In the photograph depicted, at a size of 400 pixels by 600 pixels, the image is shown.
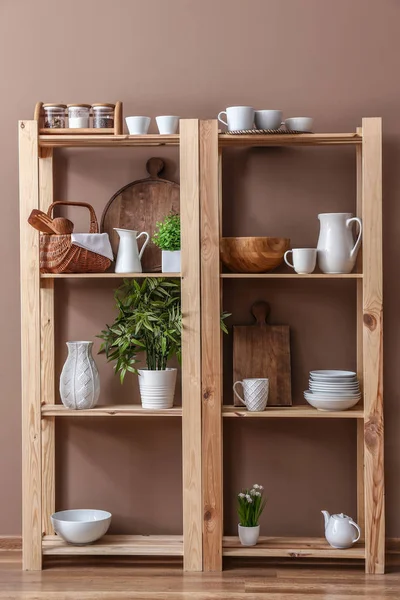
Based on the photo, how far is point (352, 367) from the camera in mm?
3355

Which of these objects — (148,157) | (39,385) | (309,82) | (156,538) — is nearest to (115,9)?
(148,157)

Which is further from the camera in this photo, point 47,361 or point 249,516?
point 47,361

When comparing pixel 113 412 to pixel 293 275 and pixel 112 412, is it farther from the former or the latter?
pixel 293 275

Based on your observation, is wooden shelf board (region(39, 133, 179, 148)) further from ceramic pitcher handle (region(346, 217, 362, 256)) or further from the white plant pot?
the white plant pot

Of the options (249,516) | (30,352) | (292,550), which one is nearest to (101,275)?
(30,352)

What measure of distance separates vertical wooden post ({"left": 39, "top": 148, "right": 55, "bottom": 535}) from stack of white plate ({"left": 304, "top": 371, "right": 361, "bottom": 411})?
107 cm

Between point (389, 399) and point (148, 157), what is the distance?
141 cm

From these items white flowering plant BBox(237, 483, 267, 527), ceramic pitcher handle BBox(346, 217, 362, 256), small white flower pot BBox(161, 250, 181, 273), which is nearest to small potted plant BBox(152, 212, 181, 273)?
small white flower pot BBox(161, 250, 181, 273)

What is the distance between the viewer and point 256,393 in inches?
122

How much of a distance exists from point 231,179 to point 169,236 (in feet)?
1.34

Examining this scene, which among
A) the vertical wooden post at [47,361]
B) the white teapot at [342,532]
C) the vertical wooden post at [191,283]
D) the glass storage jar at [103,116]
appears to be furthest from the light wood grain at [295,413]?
the glass storage jar at [103,116]

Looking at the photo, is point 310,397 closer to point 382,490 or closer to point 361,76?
point 382,490

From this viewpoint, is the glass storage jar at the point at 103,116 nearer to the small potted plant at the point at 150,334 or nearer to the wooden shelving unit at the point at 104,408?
the wooden shelving unit at the point at 104,408

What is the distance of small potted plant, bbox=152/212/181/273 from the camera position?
10.3 ft
